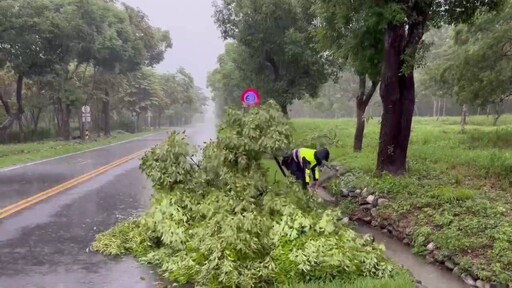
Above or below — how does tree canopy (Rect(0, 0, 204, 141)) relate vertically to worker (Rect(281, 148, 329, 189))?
above

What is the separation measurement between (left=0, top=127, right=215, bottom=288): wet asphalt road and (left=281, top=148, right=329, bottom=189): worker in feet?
11.0

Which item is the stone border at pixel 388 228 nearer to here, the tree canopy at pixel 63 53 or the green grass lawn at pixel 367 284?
the green grass lawn at pixel 367 284

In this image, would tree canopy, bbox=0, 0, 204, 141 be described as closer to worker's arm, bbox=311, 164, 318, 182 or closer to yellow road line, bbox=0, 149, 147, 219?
yellow road line, bbox=0, 149, 147, 219

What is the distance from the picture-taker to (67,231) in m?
8.77

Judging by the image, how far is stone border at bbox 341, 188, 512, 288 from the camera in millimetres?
7039

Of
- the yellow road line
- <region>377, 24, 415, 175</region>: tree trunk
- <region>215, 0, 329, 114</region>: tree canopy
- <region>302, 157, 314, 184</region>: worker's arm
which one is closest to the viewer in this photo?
<region>302, 157, 314, 184</region>: worker's arm

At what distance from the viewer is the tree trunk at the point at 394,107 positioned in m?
12.3

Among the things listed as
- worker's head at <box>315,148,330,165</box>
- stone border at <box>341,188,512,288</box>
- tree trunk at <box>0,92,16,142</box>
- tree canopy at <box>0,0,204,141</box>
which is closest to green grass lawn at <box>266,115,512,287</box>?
stone border at <box>341,188,512,288</box>

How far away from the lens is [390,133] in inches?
505

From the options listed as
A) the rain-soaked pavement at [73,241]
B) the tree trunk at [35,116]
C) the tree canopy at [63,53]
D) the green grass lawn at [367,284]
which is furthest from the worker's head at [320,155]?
the tree trunk at [35,116]

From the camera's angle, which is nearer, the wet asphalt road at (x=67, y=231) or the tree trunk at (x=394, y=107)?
the wet asphalt road at (x=67, y=231)

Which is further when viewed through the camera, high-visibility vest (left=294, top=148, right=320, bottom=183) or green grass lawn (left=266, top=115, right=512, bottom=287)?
high-visibility vest (left=294, top=148, right=320, bottom=183)

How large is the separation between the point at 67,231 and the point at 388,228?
19.1 feet

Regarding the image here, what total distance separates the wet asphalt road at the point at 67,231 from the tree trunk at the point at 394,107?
19.7ft
